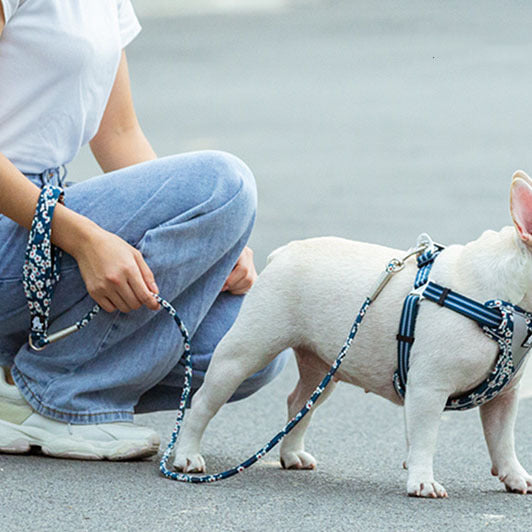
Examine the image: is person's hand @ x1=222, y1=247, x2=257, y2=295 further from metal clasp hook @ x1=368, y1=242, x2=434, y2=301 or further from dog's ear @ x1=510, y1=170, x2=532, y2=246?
dog's ear @ x1=510, y1=170, x2=532, y2=246

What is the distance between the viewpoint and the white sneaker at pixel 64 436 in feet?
7.00

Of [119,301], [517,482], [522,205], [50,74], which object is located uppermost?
[50,74]

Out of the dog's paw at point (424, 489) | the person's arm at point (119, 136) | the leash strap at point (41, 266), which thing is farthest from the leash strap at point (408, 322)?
the person's arm at point (119, 136)

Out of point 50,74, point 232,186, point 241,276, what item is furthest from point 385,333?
point 50,74

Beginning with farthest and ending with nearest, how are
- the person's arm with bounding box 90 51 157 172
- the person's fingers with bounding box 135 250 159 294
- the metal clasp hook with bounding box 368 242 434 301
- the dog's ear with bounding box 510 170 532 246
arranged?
the person's arm with bounding box 90 51 157 172 → the person's fingers with bounding box 135 250 159 294 → the metal clasp hook with bounding box 368 242 434 301 → the dog's ear with bounding box 510 170 532 246

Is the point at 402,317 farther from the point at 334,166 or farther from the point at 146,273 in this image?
the point at 334,166

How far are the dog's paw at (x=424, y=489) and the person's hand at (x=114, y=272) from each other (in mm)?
600

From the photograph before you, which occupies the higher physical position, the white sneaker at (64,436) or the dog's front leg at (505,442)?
the dog's front leg at (505,442)

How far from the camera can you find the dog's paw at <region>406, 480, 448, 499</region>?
1.88 m

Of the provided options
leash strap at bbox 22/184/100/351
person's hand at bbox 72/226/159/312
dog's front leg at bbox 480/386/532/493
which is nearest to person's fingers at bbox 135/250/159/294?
person's hand at bbox 72/226/159/312

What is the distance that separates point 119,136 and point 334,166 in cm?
547

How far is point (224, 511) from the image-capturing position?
5.90 feet

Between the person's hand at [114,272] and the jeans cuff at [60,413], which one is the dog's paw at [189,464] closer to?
the jeans cuff at [60,413]

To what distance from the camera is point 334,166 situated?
796 cm
